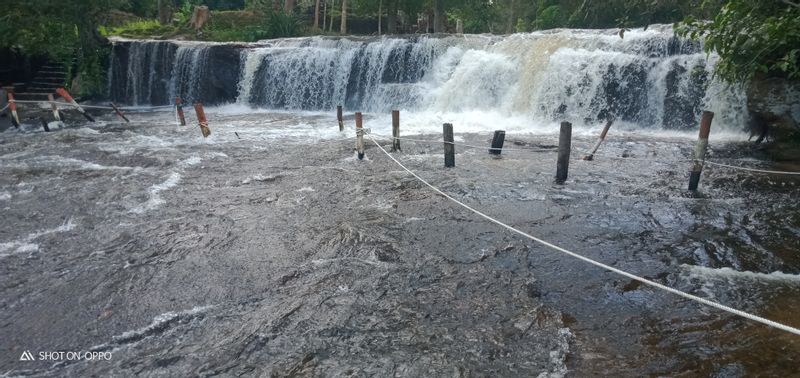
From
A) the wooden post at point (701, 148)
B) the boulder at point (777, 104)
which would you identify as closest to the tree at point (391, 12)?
the boulder at point (777, 104)

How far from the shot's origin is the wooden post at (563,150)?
7569mm

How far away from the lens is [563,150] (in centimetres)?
803

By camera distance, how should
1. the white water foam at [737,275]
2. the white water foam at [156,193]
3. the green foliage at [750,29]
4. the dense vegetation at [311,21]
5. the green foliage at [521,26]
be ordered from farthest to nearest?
the green foliage at [521,26]
the white water foam at [156,193]
the dense vegetation at [311,21]
the green foliage at [750,29]
the white water foam at [737,275]

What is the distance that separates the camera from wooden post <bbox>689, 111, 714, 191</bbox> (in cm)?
674

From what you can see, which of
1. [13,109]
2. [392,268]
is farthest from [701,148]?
[13,109]

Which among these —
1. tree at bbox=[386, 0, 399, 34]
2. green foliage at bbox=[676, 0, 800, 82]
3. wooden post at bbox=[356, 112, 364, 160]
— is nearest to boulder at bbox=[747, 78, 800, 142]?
green foliage at bbox=[676, 0, 800, 82]

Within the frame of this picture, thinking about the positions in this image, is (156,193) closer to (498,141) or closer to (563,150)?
(498,141)

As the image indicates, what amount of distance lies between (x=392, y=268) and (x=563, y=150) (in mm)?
4101

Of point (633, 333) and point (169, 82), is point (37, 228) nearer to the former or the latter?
point (633, 333)

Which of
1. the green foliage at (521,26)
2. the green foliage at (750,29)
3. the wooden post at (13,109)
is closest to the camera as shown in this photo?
the green foliage at (750,29)

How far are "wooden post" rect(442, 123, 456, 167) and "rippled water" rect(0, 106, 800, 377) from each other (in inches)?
11.1

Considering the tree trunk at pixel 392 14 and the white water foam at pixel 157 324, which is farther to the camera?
the tree trunk at pixel 392 14

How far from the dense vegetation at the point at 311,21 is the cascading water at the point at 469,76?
4.16 feet

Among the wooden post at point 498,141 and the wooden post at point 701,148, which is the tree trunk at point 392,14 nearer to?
the wooden post at point 498,141
